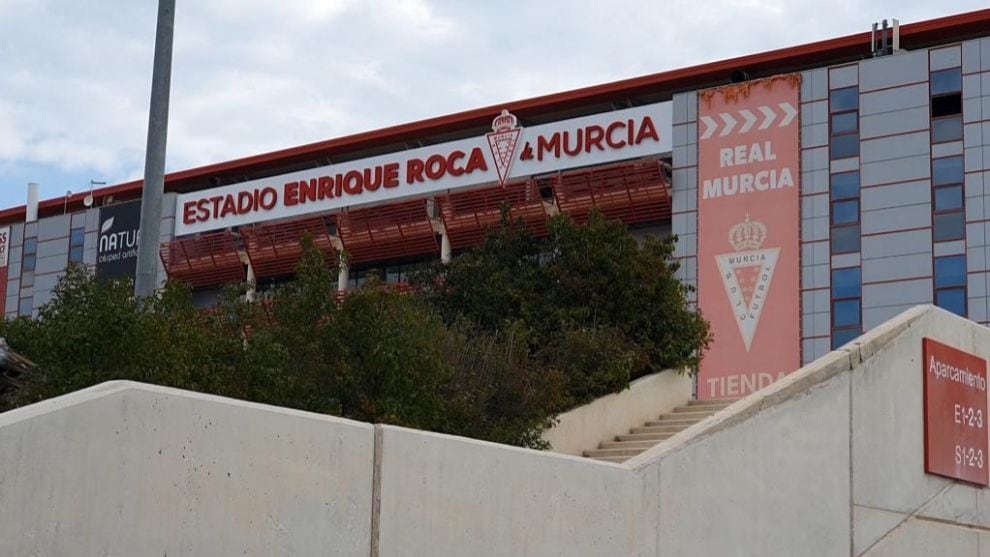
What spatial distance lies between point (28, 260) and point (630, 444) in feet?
170

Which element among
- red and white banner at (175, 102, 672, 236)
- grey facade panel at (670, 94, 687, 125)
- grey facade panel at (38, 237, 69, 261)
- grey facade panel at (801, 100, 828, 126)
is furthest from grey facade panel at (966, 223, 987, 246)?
grey facade panel at (38, 237, 69, 261)

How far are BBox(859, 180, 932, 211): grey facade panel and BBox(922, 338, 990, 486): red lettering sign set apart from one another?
26617mm

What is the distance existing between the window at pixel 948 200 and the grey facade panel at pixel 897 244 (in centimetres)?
35

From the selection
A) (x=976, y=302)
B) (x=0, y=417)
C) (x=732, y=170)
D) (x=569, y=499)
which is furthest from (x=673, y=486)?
(x=732, y=170)

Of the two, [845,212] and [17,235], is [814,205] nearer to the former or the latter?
[845,212]

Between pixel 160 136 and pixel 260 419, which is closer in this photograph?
pixel 260 419

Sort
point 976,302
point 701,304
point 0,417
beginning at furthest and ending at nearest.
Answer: point 701,304
point 976,302
point 0,417

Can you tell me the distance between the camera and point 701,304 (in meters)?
47.5

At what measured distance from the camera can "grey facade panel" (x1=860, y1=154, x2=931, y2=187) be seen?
44.8 meters

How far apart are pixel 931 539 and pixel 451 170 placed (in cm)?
3755

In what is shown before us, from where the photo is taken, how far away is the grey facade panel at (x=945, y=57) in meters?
44.8

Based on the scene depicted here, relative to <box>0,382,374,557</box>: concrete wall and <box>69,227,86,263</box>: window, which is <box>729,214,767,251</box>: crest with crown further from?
<box>0,382,374,557</box>: concrete wall

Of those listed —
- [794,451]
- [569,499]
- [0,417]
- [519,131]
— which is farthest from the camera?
[519,131]

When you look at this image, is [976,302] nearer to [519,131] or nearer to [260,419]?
[519,131]
